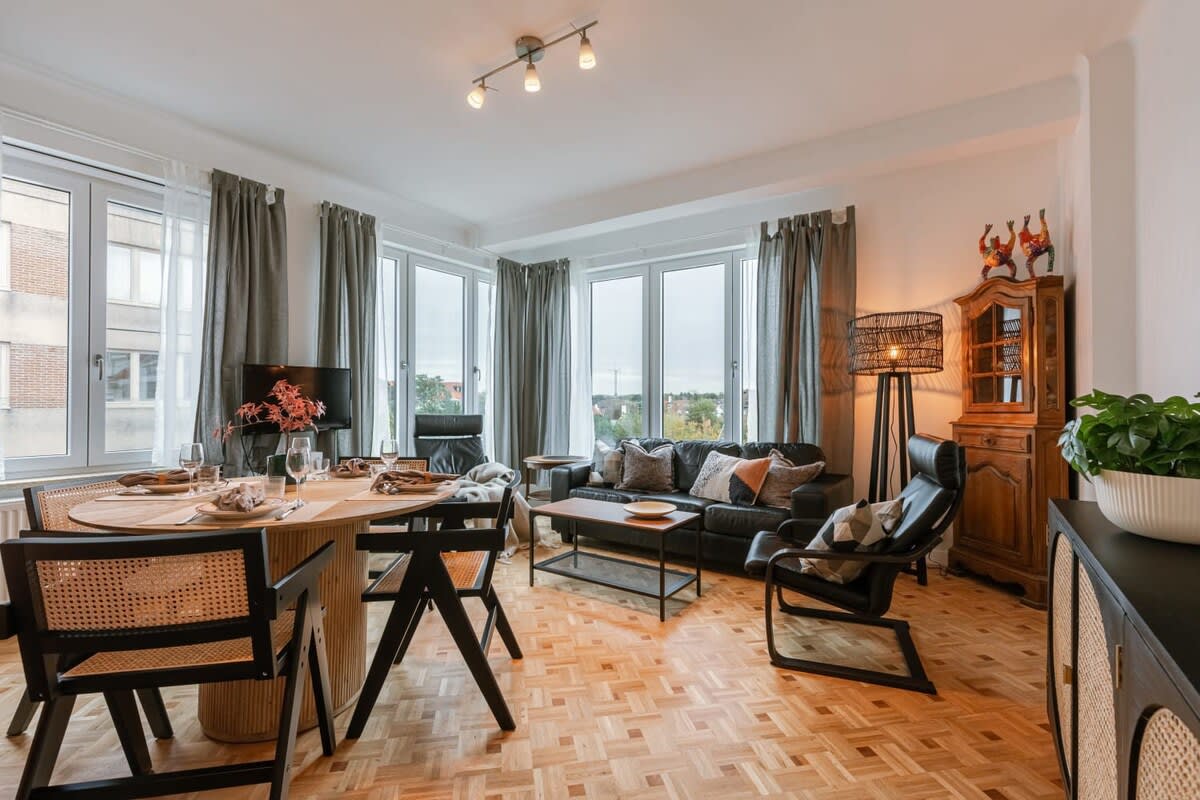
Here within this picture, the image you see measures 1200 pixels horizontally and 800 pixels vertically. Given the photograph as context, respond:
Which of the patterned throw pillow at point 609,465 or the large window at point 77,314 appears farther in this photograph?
the patterned throw pillow at point 609,465

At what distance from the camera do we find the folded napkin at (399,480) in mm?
1896

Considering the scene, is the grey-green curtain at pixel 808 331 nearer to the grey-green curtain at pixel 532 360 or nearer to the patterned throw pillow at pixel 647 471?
the patterned throw pillow at pixel 647 471

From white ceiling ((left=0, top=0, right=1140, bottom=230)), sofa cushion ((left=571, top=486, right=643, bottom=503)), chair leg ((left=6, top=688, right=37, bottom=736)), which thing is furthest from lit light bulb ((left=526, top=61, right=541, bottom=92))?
chair leg ((left=6, top=688, right=37, bottom=736))

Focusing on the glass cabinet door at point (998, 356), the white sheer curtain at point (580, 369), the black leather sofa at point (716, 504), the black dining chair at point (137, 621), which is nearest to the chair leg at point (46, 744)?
the black dining chair at point (137, 621)

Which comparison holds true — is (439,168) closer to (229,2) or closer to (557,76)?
(557,76)

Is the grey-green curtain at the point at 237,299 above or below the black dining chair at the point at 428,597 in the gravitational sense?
above

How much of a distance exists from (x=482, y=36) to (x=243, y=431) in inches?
106

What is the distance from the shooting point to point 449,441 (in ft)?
15.7

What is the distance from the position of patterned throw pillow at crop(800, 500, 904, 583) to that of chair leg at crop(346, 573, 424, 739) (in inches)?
61.9

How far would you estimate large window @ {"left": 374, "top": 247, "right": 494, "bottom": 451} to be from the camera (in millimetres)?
4652

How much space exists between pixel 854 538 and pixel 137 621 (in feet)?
7.50

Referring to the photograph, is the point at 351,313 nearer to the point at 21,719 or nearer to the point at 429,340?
the point at 429,340

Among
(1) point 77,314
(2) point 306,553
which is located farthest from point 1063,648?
(1) point 77,314

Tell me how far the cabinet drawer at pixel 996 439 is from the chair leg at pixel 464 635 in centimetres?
294
